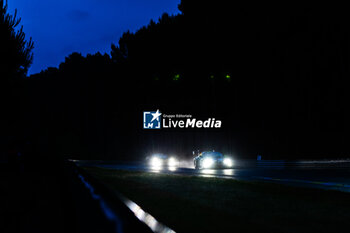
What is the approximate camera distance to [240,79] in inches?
2805

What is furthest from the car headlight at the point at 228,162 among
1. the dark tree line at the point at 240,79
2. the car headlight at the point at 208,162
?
the dark tree line at the point at 240,79

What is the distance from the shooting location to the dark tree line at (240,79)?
189ft

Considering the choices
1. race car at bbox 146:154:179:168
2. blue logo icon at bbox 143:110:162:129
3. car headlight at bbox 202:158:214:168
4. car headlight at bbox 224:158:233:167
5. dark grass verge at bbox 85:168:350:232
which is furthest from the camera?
blue logo icon at bbox 143:110:162:129

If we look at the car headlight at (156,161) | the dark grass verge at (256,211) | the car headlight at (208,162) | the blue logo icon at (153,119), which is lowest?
the dark grass verge at (256,211)

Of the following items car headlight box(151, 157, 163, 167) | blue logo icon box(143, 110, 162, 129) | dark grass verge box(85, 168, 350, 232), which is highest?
blue logo icon box(143, 110, 162, 129)

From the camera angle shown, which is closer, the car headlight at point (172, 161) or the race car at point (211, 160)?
the race car at point (211, 160)

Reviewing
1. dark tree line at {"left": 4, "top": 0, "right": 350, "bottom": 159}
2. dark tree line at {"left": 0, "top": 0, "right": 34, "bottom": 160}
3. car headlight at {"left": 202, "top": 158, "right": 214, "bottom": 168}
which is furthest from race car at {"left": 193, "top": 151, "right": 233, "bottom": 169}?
dark tree line at {"left": 0, "top": 0, "right": 34, "bottom": 160}

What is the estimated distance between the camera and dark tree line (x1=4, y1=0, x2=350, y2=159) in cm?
5756

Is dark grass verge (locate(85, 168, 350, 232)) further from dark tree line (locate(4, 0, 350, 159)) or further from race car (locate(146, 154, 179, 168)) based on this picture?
race car (locate(146, 154, 179, 168))

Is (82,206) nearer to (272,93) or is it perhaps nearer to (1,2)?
(1,2)

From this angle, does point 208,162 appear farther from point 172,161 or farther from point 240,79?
point 240,79

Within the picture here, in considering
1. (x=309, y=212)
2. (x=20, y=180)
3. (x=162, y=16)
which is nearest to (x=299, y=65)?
(x=162, y=16)

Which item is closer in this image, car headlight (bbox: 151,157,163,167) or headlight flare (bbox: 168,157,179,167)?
car headlight (bbox: 151,157,163,167)

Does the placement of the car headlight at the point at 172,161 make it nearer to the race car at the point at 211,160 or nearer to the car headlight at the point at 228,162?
the car headlight at the point at 228,162
